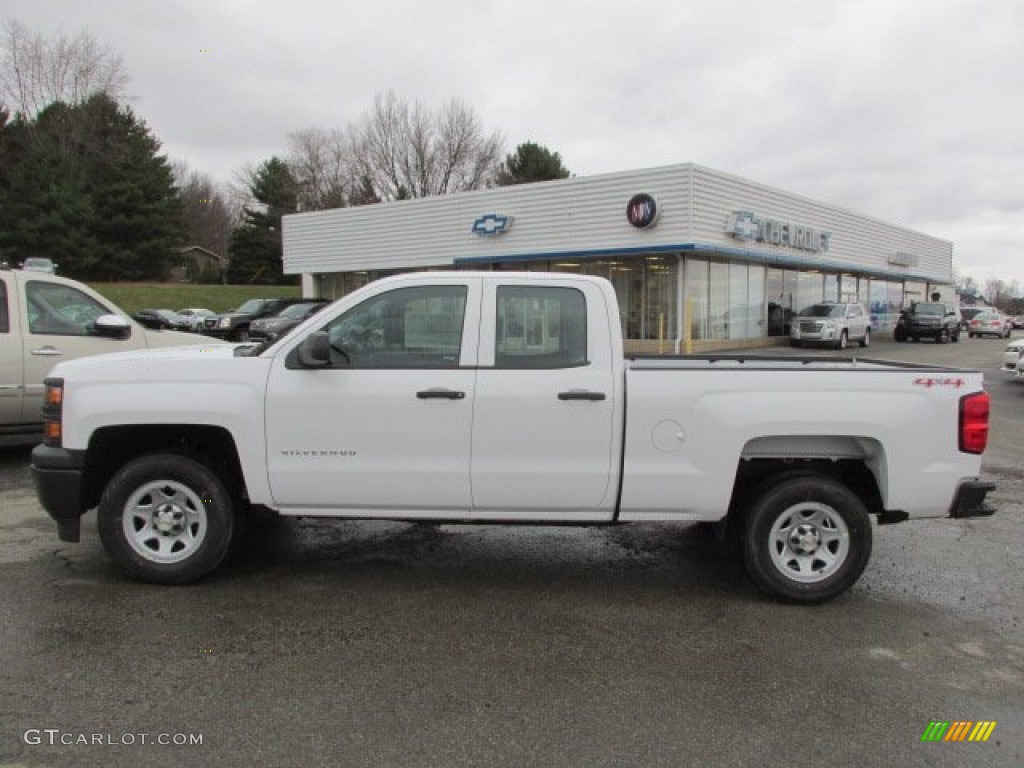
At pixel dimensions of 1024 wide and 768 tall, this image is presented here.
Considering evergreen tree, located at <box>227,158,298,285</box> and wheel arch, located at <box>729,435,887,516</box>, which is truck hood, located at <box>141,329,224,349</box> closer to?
wheel arch, located at <box>729,435,887,516</box>

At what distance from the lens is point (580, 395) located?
14.8 feet

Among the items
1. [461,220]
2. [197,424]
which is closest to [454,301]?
[197,424]

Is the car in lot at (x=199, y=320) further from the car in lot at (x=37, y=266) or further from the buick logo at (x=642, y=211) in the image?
the car in lot at (x=37, y=266)

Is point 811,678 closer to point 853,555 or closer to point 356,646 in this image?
point 853,555

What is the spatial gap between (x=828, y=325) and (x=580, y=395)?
1037 inches

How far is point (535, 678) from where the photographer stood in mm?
3725

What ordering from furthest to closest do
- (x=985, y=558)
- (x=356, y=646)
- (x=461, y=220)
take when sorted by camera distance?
1. (x=461, y=220)
2. (x=985, y=558)
3. (x=356, y=646)

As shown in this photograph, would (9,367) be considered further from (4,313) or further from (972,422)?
(972,422)

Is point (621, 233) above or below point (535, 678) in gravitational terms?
above

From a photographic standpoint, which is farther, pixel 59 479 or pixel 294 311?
pixel 294 311

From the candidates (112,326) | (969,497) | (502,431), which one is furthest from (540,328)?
(112,326)

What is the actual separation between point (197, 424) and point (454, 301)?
165 centimetres

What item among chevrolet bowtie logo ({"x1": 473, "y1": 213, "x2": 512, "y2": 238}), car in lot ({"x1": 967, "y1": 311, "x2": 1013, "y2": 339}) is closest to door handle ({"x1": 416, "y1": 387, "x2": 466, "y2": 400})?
chevrolet bowtie logo ({"x1": 473, "y1": 213, "x2": 512, "y2": 238})

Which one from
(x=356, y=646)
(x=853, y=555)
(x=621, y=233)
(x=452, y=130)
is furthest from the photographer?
(x=452, y=130)
